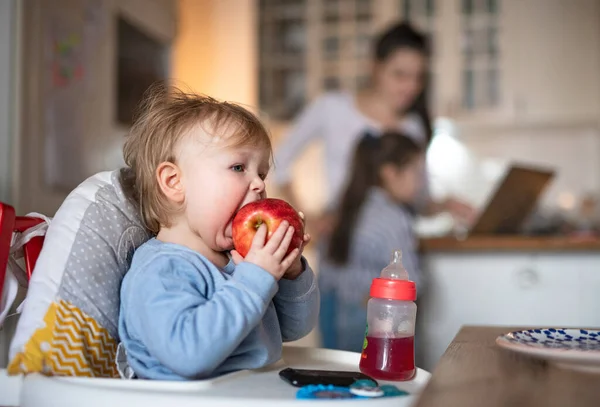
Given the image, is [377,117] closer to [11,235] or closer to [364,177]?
[364,177]

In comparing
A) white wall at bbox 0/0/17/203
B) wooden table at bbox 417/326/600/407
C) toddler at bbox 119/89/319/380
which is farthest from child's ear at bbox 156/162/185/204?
white wall at bbox 0/0/17/203

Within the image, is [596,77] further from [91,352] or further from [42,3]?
[91,352]

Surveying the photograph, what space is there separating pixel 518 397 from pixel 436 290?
2.05 meters

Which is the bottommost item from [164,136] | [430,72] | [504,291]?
[504,291]

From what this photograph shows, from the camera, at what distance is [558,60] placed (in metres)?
4.07

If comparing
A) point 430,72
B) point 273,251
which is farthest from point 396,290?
point 430,72

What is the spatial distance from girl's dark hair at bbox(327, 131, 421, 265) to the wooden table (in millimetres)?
1630

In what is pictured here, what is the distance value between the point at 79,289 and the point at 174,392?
0.22m

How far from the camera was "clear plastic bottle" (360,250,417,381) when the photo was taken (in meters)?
0.87

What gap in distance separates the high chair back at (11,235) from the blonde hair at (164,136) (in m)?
0.13

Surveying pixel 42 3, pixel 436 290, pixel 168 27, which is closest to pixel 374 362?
pixel 436 290

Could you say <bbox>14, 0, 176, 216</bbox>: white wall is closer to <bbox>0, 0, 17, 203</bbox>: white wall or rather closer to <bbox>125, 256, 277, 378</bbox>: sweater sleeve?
<bbox>0, 0, 17, 203</bbox>: white wall

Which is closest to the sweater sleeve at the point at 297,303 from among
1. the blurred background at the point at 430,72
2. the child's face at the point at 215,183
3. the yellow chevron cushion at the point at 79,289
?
the child's face at the point at 215,183

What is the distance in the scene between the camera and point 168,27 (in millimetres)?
3801
